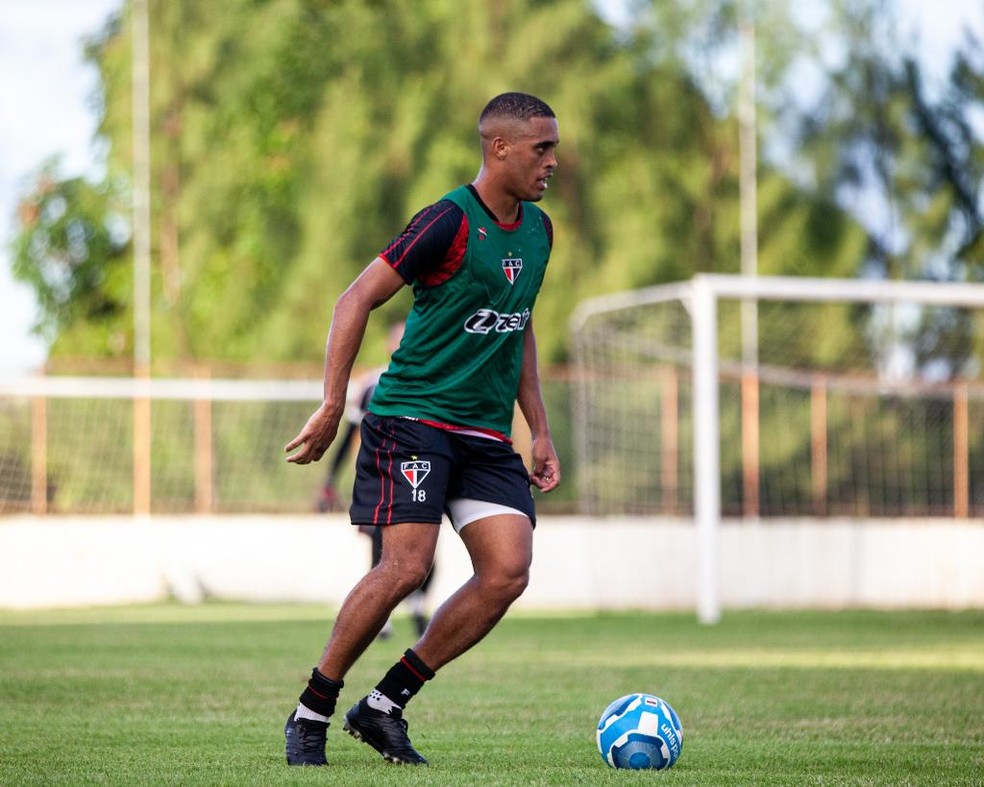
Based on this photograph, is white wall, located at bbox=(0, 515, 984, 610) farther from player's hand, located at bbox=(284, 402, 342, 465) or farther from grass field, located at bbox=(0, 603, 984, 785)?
player's hand, located at bbox=(284, 402, 342, 465)

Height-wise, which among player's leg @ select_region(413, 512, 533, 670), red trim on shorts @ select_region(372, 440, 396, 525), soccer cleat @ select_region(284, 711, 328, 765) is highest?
red trim on shorts @ select_region(372, 440, 396, 525)

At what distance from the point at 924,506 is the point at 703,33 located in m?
13.3

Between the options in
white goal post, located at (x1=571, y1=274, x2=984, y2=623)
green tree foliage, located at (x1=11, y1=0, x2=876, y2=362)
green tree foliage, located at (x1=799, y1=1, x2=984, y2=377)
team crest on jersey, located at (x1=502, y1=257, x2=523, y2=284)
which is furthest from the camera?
green tree foliage, located at (x1=11, y1=0, x2=876, y2=362)

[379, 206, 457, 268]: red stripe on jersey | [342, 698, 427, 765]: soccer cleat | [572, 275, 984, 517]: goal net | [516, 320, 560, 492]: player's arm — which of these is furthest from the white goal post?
[379, 206, 457, 268]: red stripe on jersey

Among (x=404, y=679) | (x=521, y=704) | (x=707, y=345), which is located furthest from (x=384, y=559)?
(x=707, y=345)

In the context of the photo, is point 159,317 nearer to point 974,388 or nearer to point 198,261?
point 198,261

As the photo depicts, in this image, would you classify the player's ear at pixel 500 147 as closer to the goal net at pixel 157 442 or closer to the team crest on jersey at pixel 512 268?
the team crest on jersey at pixel 512 268

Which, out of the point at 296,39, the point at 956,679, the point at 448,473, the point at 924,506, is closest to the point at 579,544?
the point at 924,506

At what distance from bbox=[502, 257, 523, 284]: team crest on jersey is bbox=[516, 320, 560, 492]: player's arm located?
46cm

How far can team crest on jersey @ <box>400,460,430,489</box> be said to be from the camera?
6293mm

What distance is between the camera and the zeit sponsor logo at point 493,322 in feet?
21.0

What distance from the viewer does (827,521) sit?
21.3 metres

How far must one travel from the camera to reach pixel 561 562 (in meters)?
20.9

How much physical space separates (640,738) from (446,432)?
4.04 feet
